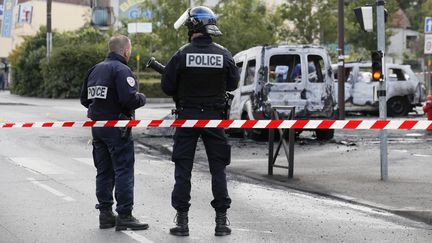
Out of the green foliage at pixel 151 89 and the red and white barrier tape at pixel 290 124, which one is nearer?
the red and white barrier tape at pixel 290 124

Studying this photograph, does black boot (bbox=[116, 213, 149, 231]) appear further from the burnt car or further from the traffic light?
the burnt car

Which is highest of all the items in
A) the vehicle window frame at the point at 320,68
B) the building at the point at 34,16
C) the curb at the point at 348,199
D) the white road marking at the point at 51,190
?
the building at the point at 34,16

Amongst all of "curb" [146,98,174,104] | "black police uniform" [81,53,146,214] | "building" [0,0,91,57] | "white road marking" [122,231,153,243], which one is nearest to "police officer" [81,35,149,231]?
"black police uniform" [81,53,146,214]

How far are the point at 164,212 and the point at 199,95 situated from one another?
75.6 inches

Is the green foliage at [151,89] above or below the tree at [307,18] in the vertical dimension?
below

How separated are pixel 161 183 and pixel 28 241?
4.13 metres

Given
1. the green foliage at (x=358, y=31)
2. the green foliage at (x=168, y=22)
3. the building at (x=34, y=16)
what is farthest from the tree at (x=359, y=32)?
the building at (x=34, y=16)

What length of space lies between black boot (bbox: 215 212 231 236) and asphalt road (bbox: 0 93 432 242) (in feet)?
0.29

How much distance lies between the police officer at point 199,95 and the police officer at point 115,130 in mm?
414

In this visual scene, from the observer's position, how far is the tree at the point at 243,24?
38.4 metres

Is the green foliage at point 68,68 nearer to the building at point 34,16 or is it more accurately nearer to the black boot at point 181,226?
the building at point 34,16

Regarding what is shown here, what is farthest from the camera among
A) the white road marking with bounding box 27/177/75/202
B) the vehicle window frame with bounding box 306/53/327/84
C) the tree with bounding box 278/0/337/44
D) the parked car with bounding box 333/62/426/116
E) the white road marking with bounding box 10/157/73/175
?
the tree with bounding box 278/0/337/44

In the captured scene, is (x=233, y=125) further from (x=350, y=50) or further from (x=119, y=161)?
(x=350, y=50)

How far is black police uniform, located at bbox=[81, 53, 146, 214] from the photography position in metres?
7.54
